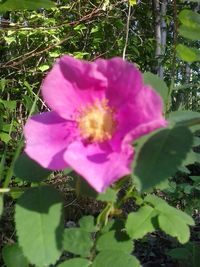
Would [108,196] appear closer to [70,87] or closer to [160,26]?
[70,87]

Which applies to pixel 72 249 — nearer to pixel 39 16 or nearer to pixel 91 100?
pixel 91 100

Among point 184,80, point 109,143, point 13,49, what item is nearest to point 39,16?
point 13,49

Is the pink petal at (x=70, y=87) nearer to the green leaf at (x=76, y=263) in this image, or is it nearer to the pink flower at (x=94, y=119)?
the pink flower at (x=94, y=119)

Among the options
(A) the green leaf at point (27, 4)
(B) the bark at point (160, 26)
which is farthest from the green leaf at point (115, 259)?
(B) the bark at point (160, 26)

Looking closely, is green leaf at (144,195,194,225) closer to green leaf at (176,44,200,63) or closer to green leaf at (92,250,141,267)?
green leaf at (92,250,141,267)

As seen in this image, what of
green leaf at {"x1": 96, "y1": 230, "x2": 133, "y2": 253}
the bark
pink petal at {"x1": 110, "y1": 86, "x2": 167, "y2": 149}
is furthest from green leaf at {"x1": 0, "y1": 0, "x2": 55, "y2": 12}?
the bark

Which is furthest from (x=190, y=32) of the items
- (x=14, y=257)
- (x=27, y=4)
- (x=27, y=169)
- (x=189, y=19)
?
(x=14, y=257)
